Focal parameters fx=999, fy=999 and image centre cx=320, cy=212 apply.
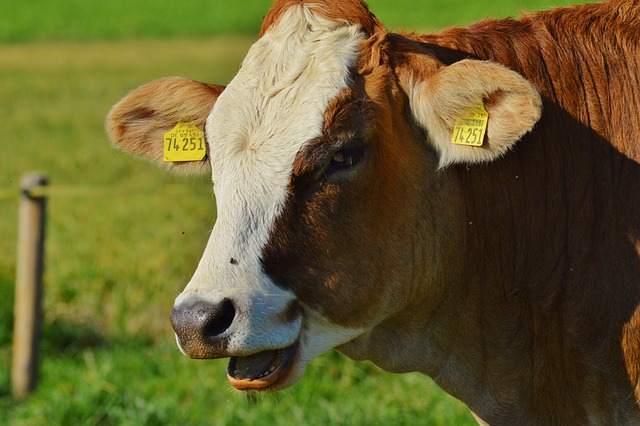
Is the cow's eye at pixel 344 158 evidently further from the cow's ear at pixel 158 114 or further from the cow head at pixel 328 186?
the cow's ear at pixel 158 114

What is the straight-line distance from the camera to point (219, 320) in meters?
3.17

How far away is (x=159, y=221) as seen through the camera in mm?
11703

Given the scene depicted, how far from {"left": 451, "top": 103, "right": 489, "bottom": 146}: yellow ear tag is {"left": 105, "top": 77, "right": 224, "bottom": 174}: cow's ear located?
3.48 feet

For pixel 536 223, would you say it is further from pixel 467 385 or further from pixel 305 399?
pixel 305 399

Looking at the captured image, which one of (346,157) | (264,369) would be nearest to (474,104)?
(346,157)

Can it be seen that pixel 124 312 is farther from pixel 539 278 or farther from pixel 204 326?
pixel 204 326

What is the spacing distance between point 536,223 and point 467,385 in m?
0.67

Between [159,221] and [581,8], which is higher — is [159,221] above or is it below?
below

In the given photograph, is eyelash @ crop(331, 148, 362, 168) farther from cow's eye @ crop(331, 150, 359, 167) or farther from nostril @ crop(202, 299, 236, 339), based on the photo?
nostril @ crop(202, 299, 236, 339)

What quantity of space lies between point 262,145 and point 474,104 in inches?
30.3

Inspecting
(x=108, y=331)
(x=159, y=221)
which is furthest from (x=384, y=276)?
(x=159, y=221)

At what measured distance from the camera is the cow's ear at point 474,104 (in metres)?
3.43

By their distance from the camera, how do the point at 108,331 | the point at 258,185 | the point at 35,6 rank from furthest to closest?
the point at 35,6 < the point at 108,331 < the point at 258,185

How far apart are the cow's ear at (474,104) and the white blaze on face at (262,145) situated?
0.31m
